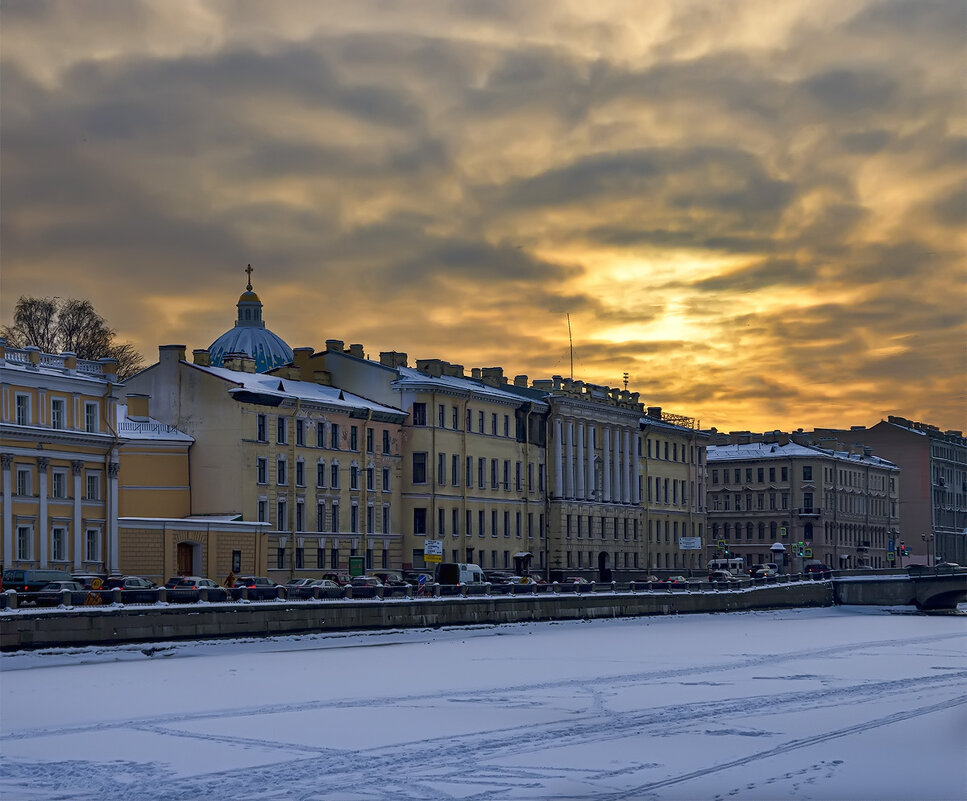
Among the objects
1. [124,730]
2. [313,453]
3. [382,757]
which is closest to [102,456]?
[313,453]

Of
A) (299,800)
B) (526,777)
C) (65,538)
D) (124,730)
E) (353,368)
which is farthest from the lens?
(353,368)

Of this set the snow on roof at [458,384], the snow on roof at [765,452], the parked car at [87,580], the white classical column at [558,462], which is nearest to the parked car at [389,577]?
the snow on roof at [458,384]

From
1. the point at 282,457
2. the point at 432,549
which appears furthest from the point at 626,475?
the point at 432,549

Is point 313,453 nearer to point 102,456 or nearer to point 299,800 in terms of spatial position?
point 102,456

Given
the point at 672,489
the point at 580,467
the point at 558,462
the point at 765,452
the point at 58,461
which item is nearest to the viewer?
the point at 58,461

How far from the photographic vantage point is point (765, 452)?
15488cm

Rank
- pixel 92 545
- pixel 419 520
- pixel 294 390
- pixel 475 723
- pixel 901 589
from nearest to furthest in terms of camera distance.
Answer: pixel 475 723 → pixel 92 545 → pixel 294 390 → pixel 419 520 → pixel 901 589

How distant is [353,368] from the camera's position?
94938 mm

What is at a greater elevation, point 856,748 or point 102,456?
point 102,456

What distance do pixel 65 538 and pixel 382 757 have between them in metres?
44.5

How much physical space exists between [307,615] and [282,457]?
24383 mm

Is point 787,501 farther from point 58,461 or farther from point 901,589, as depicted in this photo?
point 58,461

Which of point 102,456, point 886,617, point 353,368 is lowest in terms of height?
point 886,617

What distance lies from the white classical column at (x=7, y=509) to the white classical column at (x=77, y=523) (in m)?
3.63
